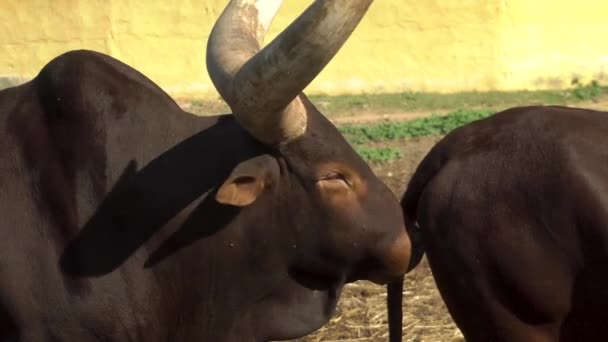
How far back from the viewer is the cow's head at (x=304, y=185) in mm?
3816

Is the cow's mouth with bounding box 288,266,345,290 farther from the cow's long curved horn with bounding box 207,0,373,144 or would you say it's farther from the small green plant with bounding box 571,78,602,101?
the small green plant with bounding box 571,78,602,101

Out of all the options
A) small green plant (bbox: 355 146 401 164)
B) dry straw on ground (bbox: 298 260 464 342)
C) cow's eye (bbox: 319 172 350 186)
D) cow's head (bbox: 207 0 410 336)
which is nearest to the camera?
cow's head (bbox: 207 0 410 336)

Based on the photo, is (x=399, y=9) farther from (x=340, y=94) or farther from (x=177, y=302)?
(x=177, y=302)

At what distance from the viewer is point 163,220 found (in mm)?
3980

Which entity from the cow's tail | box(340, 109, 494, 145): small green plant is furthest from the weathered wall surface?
the cow's tail

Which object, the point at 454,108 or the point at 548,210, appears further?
the point at 454,108

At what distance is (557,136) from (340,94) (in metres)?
9.79

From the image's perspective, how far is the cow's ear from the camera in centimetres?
382

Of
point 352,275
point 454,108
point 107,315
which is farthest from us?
point 454,108

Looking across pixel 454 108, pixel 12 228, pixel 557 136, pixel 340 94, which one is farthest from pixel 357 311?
pixel 340 94

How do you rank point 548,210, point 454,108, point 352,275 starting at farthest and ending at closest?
point 454,108
point 548,210
point 352,275

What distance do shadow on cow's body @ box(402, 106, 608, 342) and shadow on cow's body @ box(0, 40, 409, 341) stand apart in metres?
0.83

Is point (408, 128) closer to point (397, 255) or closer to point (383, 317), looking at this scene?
point (383, 317)

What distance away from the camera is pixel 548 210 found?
4789mm
